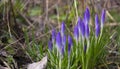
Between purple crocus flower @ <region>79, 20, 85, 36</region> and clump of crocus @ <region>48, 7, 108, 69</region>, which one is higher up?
purple crocus flower @ <region>79, 20, 85, 36</region>

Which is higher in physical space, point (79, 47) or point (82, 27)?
point (82, 27)

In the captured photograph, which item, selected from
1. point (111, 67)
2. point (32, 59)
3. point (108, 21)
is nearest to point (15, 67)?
point (32, 59)

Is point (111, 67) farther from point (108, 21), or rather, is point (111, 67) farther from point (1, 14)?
point (108, 21)

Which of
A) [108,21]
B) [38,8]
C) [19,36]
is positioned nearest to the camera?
[19,36]

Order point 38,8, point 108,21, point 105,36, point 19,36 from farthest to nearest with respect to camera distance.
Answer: point 38,8, point 108,21, point 19,36, point 105,36

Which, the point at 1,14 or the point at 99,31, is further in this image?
the point at 1,14

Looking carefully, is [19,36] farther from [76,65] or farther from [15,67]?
[76,65]

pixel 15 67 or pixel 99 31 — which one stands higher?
pixel 99 31

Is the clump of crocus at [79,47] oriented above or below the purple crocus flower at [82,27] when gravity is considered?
below
